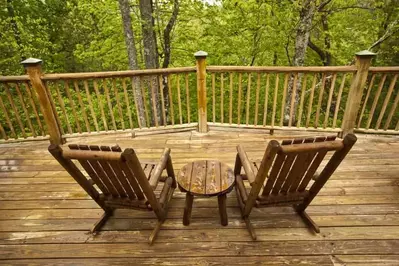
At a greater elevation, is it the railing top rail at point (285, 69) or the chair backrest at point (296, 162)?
the railing top rail at point (285, 69)

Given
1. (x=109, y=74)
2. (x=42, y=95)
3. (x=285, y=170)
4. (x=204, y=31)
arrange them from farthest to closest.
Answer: (x=204, y=31) → (x=109, y=74) → (x=42, y=95) → (x=285, y=170)

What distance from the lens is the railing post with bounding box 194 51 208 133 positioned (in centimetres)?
367

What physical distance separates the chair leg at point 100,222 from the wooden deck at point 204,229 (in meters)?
0.06

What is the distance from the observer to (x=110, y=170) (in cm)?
184

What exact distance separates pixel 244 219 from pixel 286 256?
481 millimetres

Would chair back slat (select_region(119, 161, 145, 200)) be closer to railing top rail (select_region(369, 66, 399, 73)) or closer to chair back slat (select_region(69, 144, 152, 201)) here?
chair back slat (select_region(69, 144, 152, 201))

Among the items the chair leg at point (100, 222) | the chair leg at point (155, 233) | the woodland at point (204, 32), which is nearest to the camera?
the chair leg at point (155, 233)

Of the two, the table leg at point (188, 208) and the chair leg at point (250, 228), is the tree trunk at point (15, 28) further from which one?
the chair leg at point (250, 228)

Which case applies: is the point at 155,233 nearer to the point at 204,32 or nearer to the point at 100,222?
the point at 100,222

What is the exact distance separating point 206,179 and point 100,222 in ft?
3.59

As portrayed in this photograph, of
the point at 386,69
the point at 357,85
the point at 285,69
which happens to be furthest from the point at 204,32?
the point at 386,69

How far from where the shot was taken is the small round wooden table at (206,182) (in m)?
2.09

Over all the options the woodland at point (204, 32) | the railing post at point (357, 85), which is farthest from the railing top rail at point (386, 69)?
the woodland at point (204, 32)

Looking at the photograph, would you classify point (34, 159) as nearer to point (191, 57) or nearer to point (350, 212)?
point (350, 212)
